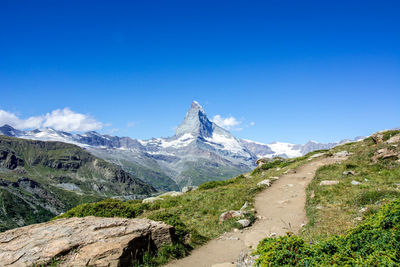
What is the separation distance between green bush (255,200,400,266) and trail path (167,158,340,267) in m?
5.32

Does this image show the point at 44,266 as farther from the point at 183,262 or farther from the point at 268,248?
the point at 268,248

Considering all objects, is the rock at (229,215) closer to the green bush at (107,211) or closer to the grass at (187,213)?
the grass at (187,213)

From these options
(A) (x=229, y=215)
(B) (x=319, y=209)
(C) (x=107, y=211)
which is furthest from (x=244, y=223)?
(C) (x=107, y=211)

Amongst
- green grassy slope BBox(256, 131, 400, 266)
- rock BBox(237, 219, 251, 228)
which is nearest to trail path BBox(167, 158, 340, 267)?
rock BBox(237, 219, 251, 228)

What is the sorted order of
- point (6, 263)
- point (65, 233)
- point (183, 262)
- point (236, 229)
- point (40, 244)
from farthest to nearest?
point (236, 229) → point (183, 262) → point (65, 233) → point (40, 244) → point (6, 263)

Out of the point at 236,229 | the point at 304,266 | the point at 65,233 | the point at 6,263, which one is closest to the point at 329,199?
the point at 236,229

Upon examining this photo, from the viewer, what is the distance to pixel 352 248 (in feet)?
27.5

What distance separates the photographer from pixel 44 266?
1123 centimetres

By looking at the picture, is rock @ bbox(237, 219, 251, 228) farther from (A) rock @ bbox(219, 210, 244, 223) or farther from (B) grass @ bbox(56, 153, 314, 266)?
(A) rock @ bbox(219, 210, 244, 223)

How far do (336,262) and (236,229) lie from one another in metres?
12.9

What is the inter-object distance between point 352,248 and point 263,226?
12.2 metres

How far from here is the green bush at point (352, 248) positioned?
7.11 metres

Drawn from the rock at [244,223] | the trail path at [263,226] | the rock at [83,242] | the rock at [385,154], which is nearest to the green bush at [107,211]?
the rock at [83,242]

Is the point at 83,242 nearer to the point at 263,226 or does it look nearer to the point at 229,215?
the point at 229,215
